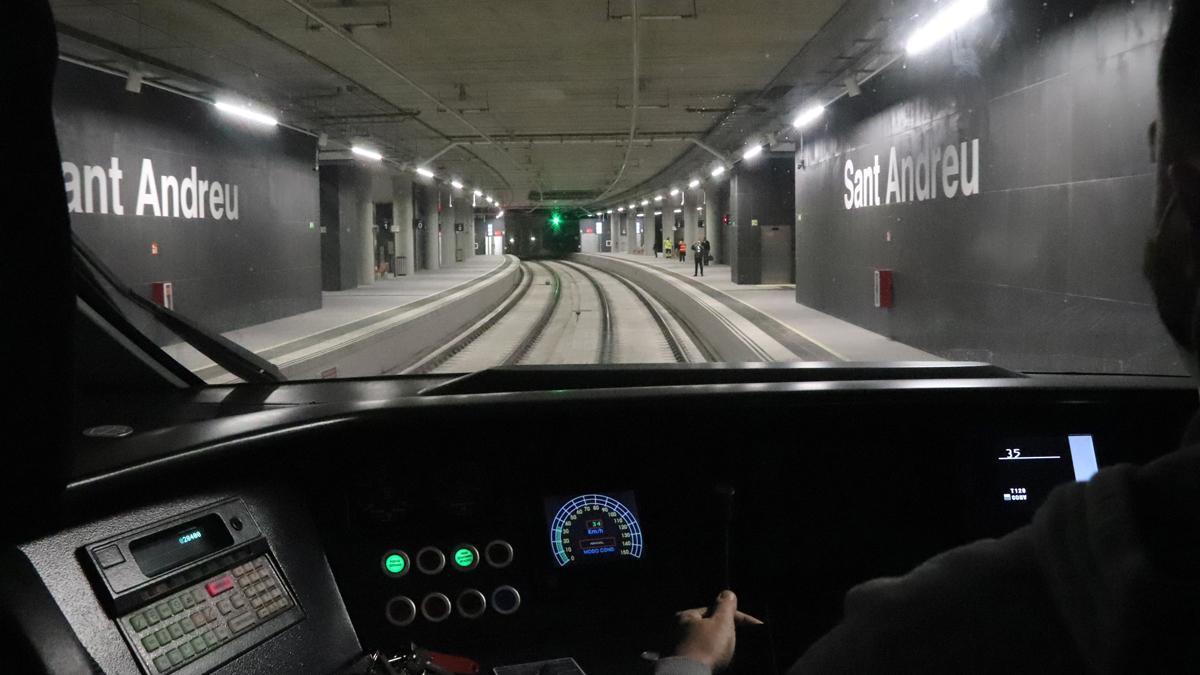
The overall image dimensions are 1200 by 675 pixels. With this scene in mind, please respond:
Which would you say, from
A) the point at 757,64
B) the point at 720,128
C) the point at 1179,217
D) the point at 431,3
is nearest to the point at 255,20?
the point at 431,3

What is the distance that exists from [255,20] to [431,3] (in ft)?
7.11

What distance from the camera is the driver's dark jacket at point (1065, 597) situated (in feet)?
1.88

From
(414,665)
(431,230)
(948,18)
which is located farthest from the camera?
(431,230)

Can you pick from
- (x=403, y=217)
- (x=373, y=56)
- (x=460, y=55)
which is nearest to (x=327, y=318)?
(x=373, y=56)

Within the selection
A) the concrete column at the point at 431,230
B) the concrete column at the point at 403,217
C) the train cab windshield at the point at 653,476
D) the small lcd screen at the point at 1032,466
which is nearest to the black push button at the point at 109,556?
the train cab windshield at the point at 653,476

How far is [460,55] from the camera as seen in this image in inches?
591

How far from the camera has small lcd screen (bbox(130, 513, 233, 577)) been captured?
2066 mm

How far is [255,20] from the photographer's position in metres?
12.1

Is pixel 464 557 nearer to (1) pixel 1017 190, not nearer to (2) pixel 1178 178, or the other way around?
(2) pixel 1178 178

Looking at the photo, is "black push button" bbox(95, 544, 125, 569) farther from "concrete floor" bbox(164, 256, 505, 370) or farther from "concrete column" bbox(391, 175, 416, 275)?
"concrete column" bbox(391, 175, 416, 275)

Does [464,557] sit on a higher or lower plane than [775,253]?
lower

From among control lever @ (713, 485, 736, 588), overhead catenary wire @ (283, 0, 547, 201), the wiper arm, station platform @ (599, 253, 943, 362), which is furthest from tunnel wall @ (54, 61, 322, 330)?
control lever @ (713, 485, 736, 588)

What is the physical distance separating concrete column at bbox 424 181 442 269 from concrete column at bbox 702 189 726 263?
36.4ft

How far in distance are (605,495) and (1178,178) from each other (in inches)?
90.9
